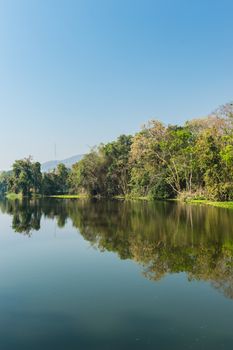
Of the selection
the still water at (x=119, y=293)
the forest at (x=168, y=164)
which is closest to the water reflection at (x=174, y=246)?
the still water at (x=119, y=293)

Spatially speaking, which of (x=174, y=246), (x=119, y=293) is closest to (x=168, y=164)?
(x=174, y=246)

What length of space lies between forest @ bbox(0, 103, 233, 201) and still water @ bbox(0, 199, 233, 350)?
23826 mm

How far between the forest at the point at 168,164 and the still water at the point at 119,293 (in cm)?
2383

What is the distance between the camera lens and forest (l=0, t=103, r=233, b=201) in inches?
1545

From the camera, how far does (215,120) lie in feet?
140

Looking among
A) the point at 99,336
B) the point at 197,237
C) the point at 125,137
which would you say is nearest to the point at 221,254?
the point at 197,237

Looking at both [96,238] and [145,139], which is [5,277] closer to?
[96,238]

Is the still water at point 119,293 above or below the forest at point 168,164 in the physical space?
below

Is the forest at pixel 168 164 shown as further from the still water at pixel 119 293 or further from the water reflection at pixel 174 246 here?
the still water at pixel 119 293

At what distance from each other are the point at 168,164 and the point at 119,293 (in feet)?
143

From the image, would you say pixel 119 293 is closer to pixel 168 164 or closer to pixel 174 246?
pixel 174 246

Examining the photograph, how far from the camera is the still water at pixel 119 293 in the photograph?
6.03 metres

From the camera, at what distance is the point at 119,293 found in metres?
8.61

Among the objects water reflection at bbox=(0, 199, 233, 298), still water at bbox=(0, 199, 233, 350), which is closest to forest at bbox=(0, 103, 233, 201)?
water reflection at bbox=(0, 199, 233, 298)
